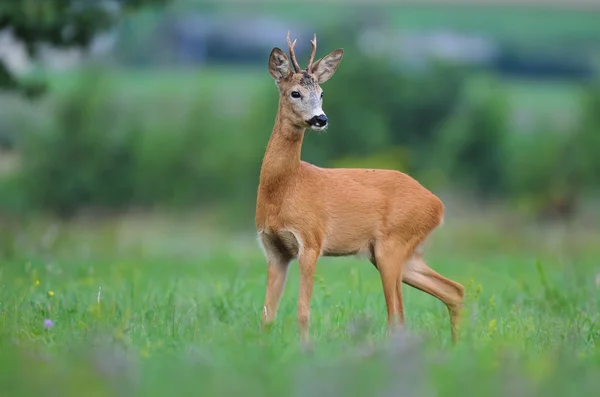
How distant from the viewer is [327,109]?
29.2m

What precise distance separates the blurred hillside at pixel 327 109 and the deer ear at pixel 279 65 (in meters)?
15.9

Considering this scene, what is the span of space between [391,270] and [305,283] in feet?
2.33

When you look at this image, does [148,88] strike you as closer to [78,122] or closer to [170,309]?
[78,122]

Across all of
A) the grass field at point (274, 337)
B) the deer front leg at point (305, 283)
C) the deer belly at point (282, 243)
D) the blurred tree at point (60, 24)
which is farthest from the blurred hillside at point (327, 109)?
the deer front leg at point (305, 283)

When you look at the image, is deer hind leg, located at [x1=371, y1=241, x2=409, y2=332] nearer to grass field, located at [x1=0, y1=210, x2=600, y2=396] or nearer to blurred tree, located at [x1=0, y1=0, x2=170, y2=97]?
grass field, located at [x1=0, y1=210, x2=600, y2=396]

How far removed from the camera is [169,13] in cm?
3538

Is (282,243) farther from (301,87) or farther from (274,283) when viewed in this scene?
(301,87)

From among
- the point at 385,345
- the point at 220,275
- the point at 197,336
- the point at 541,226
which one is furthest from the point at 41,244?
the point at 541,226

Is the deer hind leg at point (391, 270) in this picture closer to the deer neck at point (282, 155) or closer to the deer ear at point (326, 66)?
the deer neck at point (282, 155)

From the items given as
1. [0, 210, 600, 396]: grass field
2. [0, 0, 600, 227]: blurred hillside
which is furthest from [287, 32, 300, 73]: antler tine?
[0, 0, 600, 227]: blurred hillside

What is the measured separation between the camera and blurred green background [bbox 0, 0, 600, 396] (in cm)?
632

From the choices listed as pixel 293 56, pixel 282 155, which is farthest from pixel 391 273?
pixel 293 56

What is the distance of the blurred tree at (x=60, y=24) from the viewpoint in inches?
582

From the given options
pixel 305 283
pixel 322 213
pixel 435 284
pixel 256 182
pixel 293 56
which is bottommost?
pixel 256 182
